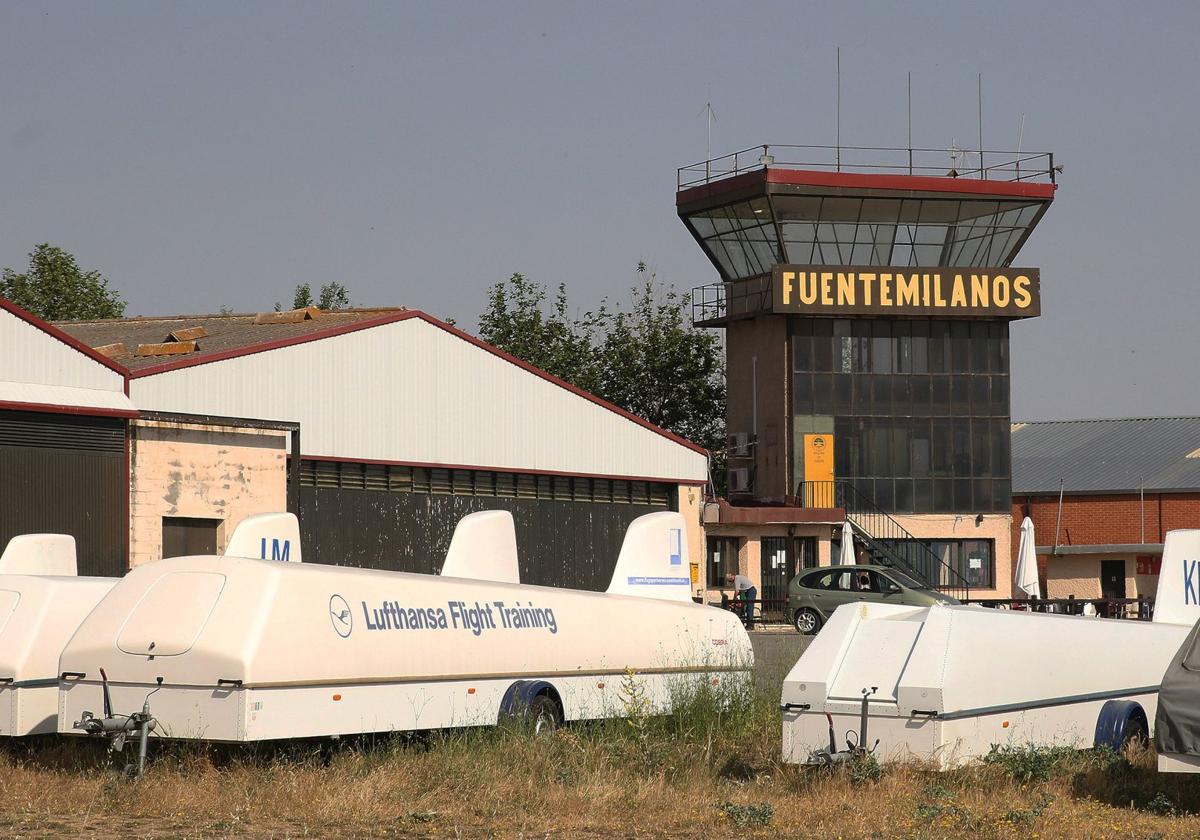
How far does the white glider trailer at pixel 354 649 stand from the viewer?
1324cm

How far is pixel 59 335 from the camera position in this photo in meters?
27.3

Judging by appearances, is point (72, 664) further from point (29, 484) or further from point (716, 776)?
point (29, 484)

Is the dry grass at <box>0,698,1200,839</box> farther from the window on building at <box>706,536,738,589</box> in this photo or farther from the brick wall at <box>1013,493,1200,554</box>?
the brick wall at <box>1013,493,1200,554</box>

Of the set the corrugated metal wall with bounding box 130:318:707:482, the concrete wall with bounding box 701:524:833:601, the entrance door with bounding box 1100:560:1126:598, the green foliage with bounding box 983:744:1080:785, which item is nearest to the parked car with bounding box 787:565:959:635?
the corrugated metal wall with bounding box 130:318:707:482

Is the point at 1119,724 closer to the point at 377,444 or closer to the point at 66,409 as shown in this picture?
the point at 66,409

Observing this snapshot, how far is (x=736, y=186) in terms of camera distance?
5000cm

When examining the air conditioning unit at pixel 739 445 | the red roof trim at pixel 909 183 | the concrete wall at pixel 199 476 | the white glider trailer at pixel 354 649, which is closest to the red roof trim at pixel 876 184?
the red roof trim at pixel 909 183

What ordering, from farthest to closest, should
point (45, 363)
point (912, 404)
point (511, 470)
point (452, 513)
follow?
1. point (912, 404)
2. point (511, 470)
3. point (452, 513)
4. point (45, 363)

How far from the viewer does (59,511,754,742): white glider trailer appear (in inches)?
521

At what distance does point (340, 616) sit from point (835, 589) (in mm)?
23381

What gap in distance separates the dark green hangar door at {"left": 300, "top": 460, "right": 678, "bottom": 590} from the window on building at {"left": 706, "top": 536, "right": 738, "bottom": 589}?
6.61 meters

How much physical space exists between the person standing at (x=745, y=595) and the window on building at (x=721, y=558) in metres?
0.42

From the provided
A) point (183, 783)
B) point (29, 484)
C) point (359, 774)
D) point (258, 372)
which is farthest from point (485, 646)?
point (258, 372)

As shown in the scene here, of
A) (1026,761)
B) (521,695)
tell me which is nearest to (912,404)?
(521,695)
